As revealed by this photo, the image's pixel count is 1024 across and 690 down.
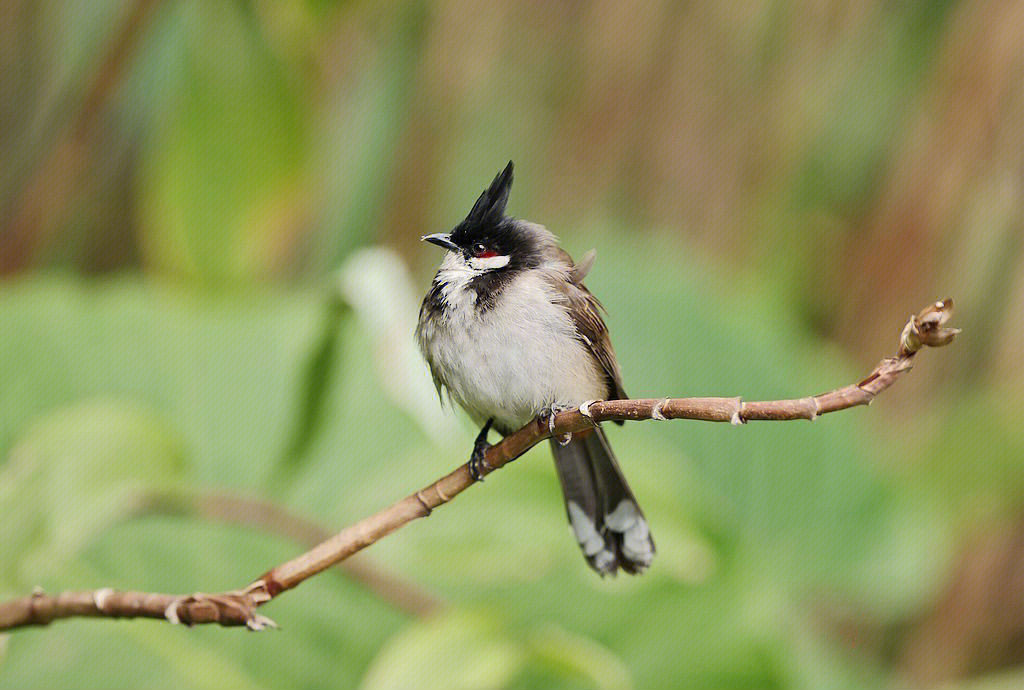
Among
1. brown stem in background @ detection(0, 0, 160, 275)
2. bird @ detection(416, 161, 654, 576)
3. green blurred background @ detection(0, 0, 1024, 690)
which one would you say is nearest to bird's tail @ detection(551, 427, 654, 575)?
bird @ detection(416, 161, 654, 576)

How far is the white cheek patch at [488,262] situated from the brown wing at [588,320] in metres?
0.05

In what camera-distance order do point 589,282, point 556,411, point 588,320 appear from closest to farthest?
point 556,411
point 588,320
point 589,282

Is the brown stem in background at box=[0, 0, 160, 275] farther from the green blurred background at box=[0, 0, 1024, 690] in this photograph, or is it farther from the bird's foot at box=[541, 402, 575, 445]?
the bird's foot at box=[541, 402, 575, 445]

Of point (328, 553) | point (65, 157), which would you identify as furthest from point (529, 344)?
point (65, 157)

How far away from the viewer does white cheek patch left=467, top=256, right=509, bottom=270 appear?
0.95m

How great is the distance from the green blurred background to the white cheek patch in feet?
0.44

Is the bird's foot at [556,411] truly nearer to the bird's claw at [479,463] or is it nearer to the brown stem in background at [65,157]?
the bird's claw at [479,463]

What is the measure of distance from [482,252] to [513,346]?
0.09 metres

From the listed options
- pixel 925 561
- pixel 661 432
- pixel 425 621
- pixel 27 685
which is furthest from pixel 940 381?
pixel 27 685

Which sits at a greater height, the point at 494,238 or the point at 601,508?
the point at 494,238

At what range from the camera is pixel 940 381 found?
183 cm

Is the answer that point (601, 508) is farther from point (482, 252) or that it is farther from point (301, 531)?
point (301, 531)

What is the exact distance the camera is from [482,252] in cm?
94

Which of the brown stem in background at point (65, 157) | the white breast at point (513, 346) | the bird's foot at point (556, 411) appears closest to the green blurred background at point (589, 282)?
the brown stem in background at point (65, 157)
